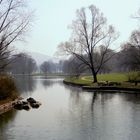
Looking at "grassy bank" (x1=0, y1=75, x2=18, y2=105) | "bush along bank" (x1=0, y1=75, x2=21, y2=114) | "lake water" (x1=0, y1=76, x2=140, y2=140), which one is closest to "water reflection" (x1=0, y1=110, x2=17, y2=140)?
"lake water" (x1=0, y1=76, x2=140, y2=140)

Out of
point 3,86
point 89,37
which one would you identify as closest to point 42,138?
point 3,86

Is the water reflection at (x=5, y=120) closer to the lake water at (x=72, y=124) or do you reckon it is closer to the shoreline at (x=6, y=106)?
the lake water at (x=72, y=124)

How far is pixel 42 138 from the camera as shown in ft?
60.6

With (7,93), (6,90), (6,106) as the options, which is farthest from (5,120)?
(7,93)

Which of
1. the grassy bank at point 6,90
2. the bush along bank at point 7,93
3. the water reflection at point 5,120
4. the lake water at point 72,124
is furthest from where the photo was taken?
the grassy bank at point 6,90

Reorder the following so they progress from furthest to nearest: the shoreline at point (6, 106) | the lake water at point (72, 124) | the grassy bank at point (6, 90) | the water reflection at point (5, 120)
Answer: the grassy bank at point (6, 90)
the shoreline at point (6, 106)
the water reflection at point (5, 120)
the lake water at point (72, 124)

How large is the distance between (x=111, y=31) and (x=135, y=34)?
7670 millimetres

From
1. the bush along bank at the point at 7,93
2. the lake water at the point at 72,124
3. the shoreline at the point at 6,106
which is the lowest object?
the lake water at the point at 72,124

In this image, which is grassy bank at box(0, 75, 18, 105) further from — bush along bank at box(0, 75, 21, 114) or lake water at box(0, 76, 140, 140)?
lake water at box(0, 76, 140, 140)

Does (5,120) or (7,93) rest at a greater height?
(7,93)

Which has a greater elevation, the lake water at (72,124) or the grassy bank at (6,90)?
the grassy bank at (6,90)

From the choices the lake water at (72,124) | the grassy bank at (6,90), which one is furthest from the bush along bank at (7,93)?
the lake water at (72,124)

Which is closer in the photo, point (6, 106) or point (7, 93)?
point (6, 106)

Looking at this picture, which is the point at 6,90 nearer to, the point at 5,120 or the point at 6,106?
the point at 6,106
